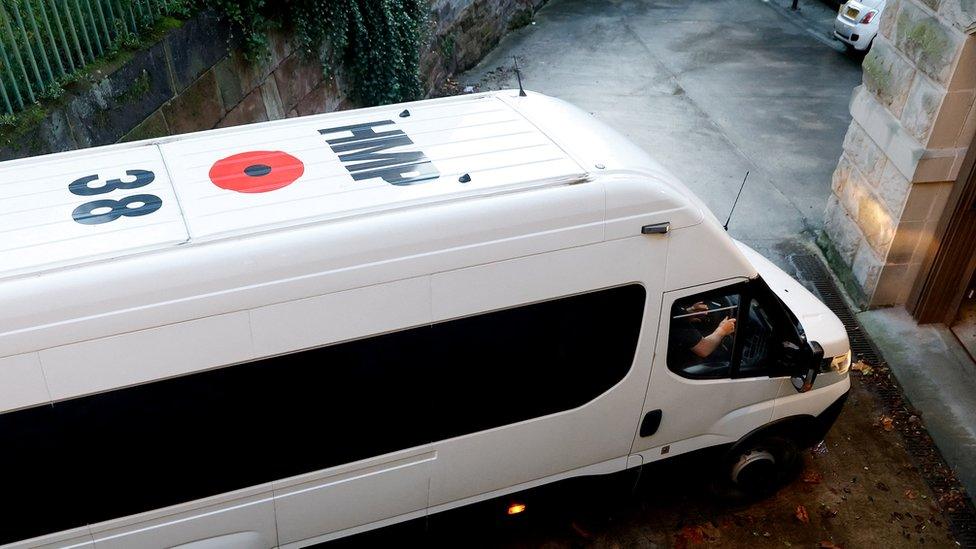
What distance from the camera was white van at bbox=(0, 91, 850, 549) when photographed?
12.2ft

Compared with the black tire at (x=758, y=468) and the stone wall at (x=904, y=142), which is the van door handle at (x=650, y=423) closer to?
the black tire at (x=758, y=468)

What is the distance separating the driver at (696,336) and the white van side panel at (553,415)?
0.26 meters

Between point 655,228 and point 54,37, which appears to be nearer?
point 655,228

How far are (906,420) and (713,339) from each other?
113 inches

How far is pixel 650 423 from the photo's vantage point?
512 cm

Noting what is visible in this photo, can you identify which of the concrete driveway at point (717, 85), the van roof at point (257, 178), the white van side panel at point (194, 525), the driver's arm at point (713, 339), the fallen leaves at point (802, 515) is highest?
the van roof at point (257, 178)

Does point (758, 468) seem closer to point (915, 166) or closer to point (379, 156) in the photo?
point (915, 166)

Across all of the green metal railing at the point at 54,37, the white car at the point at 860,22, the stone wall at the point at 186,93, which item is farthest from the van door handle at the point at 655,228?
the white car at the point at 860,22

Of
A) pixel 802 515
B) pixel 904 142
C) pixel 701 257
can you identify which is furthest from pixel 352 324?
pixel 904 142

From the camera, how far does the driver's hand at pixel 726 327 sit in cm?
511

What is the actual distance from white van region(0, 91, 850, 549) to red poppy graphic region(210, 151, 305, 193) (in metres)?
0.02

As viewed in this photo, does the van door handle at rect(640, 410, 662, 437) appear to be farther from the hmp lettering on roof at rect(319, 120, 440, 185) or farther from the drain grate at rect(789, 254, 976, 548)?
the drain grate at rect(789, 254, 976, 548)

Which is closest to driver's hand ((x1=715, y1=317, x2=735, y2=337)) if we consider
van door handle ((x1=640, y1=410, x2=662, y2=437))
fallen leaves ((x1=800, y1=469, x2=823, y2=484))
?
van door handle ((x1=640, y1=410, x2=662, y2=437))

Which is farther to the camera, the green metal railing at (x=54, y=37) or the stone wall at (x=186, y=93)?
the stone wall at (x=186, y=93)
